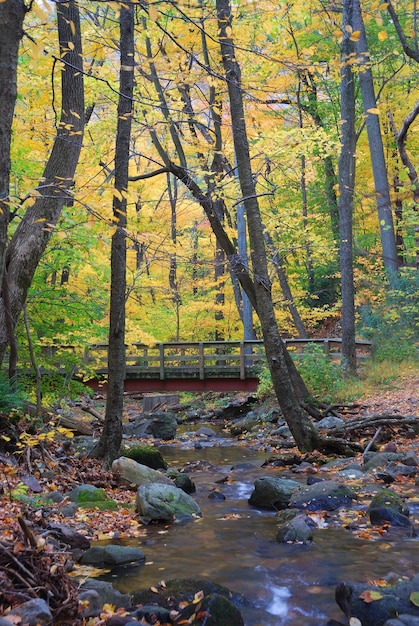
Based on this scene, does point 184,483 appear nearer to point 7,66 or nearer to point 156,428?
point 7,66

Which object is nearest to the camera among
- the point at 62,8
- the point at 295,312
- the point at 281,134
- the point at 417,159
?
the point at 62,8

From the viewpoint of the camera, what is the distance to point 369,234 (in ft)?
73.5

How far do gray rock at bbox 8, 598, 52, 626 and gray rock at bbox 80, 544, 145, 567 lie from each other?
6.48ft

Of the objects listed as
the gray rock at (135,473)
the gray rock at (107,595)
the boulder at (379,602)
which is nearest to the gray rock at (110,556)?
the gray rock at (107,595)

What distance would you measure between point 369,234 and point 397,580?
63.4ft

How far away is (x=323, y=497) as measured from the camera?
6.52m

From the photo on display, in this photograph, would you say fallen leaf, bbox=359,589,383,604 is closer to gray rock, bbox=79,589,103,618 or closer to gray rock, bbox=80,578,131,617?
gray rock, bbox=80,578,131,617

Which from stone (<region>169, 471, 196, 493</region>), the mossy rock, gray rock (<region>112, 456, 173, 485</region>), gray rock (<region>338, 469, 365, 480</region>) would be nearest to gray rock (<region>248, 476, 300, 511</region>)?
gray rock (<region>338, 469, 365, 480</region>)

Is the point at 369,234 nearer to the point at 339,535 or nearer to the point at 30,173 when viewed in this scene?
the point at 30,173

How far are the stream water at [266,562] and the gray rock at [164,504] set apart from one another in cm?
16

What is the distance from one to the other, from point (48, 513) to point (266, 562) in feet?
6.54

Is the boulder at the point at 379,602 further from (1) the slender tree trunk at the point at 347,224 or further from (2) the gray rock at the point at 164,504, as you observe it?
(1) the slender tree trunk at the point at 347,224

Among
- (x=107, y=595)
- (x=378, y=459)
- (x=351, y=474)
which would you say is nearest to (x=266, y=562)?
(x=107, y=595)

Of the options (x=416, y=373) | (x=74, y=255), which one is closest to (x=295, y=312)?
(x=416, y=373)
